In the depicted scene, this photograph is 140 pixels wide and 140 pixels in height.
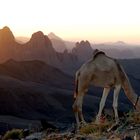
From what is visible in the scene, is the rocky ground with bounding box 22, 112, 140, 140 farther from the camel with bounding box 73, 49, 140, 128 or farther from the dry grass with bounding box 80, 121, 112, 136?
the camel with bounding box 73, 49, 140, 128

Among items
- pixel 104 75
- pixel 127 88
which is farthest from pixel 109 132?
pixel 127 88

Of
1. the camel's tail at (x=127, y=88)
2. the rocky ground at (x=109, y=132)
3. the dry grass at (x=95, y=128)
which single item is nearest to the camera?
the rocky ground at (x=109, y=132)

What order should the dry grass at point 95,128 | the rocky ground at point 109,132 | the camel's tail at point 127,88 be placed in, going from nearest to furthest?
1. the rocky ground at point 109,132
2. the dry grass at point 95,128
3. the camel's tail at point 127,88

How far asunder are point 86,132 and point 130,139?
8.59 feet

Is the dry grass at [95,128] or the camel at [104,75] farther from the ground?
the camel at [104,75]

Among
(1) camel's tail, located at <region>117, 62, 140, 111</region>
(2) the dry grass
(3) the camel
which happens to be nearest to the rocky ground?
(2) the dry grass

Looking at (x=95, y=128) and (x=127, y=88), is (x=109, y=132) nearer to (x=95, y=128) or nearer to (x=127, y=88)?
(x=95, y=128)

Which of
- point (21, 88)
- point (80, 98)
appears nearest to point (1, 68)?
point (21, 88)

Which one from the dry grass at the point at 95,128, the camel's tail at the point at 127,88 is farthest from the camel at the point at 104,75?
the dry grass at the point at 95,128

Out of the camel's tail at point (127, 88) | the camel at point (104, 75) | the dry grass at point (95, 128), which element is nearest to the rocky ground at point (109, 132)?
the dry grass at point (95, 128)

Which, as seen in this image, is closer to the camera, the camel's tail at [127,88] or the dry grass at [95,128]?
the dry grass at [95,128]

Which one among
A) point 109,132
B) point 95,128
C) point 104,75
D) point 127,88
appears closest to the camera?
point 109,132

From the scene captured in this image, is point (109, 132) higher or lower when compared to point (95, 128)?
higher

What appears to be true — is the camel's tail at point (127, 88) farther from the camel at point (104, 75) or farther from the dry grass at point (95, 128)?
the dry grass at point (95, 128)
